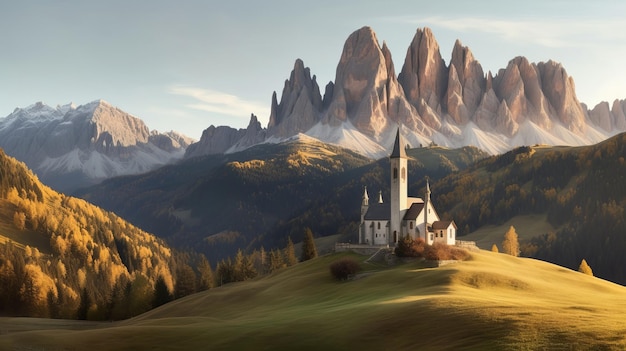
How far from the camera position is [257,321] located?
75062 mm

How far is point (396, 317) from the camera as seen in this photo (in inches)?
2451

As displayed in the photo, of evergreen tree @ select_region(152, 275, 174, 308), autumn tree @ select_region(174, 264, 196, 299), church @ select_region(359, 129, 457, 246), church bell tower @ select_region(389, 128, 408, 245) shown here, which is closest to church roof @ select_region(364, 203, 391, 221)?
church @ select_region(359, 129, 457, 246)

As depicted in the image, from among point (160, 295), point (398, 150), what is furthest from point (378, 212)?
point (160, 295)

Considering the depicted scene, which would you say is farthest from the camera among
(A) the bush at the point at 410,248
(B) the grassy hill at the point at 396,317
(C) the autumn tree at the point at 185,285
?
(C) the autumn tree at the point at 185,285

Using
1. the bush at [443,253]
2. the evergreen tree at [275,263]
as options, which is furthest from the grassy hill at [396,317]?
the evergreen tree at [275,263]

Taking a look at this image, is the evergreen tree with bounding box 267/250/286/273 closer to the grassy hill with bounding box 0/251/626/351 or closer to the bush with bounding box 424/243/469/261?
the grassy hill with bounding box 0/251/626/351

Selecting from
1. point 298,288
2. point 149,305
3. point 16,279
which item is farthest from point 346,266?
point 16,279

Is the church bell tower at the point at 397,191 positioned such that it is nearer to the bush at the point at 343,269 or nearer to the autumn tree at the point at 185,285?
the bush at the point at 343,269

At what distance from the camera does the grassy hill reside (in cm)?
5281

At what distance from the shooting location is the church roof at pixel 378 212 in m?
134

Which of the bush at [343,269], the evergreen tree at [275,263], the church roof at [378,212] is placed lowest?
the evergreen tree at [275,263]

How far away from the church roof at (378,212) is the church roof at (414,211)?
14.1 ft

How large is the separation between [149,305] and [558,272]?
8153 centimetres

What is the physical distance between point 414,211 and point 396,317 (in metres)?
68.4
